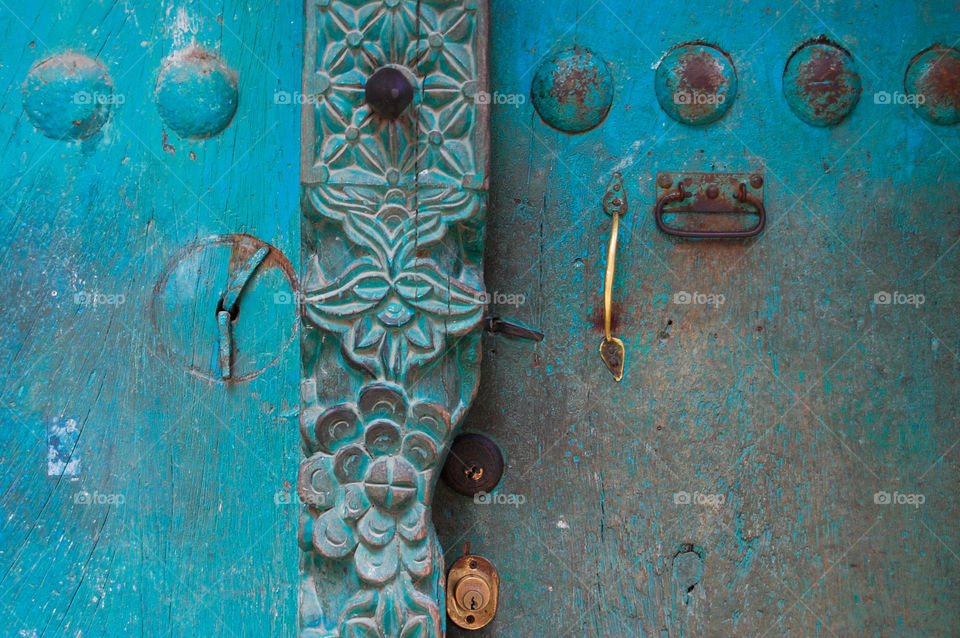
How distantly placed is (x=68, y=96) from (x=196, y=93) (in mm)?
204

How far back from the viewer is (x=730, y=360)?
1.44m

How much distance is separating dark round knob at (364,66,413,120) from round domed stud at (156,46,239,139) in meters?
0.33

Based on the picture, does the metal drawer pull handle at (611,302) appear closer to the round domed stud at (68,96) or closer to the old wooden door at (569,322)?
the old wooden door at (569,322)

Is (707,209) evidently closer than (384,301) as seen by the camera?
No

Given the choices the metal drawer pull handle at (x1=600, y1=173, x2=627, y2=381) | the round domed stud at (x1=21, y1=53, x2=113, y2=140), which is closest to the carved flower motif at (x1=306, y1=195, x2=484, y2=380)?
the metal drawer pull handle at (x1=600, y1=173, x2=627, y2=381)

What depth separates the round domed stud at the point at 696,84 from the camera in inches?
56.5

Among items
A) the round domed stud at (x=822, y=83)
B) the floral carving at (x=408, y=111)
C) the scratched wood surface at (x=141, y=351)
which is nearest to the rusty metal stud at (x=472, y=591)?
the scratched wood surface at (x=141, y=351)

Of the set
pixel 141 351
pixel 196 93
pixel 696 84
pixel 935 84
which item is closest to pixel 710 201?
pixel 696 84

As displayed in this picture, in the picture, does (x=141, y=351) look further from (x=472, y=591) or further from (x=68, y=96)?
(x=472, y=591)

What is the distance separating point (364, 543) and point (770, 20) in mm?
1039

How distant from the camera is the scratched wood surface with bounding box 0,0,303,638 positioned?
140 centimetres

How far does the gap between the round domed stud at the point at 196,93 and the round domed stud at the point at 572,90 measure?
493 mm

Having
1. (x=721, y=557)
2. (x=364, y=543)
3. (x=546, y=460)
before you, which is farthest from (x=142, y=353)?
(x=721, y=557)

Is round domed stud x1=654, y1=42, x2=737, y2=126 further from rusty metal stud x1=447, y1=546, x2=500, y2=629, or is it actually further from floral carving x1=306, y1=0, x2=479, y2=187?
rusty metal stud x1=447, y1=546, x2=500, y2=629
